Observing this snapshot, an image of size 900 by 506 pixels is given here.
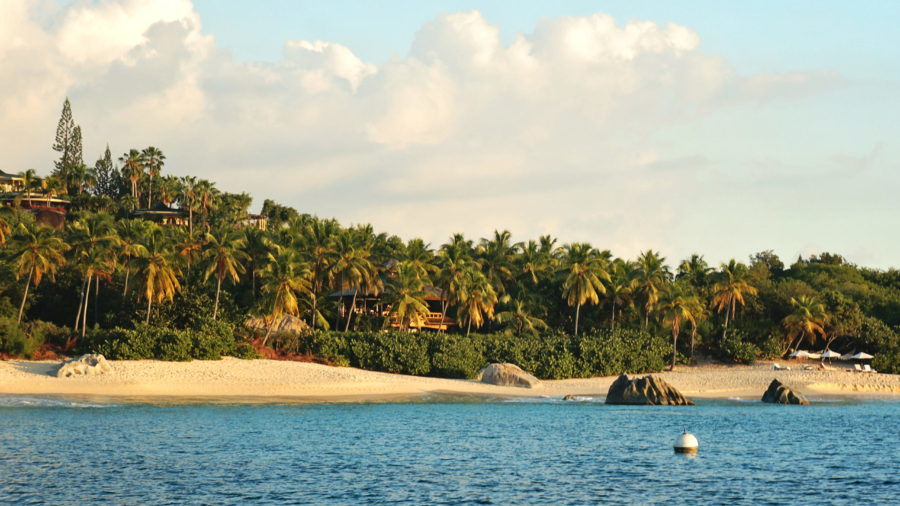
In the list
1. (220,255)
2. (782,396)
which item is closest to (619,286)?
(782,396)

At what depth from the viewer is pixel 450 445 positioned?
2916 cm

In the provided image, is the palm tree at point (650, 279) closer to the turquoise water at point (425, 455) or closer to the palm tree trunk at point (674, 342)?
the palm tree trunk at point (674, 342)

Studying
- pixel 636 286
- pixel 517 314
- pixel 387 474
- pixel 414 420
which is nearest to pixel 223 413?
pixel 414 420

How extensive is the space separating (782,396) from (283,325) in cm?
3504

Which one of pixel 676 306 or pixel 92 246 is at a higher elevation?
pixel 92 246

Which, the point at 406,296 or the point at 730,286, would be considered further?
the point at 730,286

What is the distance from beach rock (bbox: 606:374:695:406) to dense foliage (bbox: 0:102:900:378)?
41.0 ft

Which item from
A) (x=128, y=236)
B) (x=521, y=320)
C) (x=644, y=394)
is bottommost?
(x=644, y=394)

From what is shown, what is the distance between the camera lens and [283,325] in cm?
5834

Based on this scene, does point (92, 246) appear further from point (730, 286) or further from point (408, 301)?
point (730, 286)

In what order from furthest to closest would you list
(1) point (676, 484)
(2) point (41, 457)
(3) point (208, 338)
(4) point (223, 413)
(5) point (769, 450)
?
1. (3) point (208, 338)
2. (4) point (223, 413)
3. (5) point (769, 450)
4. (2) point (41, 457)
5. (1) point (676, 484)

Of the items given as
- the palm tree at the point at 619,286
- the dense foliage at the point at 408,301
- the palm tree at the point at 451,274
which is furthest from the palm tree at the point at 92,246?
the palm tree at the point at 619,286

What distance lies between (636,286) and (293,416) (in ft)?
127

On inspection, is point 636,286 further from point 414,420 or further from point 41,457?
point 41,457
